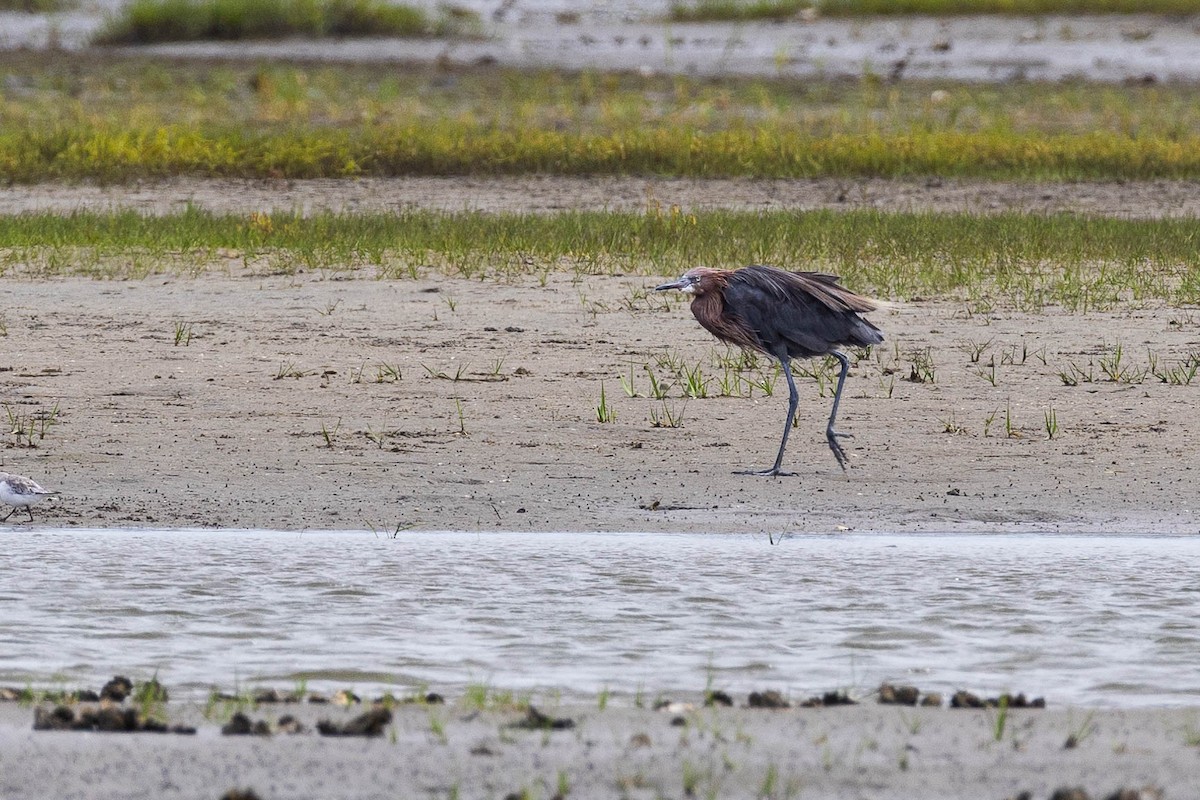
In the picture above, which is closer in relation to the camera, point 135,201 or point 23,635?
point 23,635

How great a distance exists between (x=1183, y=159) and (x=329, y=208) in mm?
7190

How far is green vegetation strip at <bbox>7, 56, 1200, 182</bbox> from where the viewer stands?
16328mm

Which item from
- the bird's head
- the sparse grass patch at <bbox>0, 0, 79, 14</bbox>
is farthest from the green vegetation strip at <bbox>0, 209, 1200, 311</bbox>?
the sparse grass patch at <bbox>0, 0, 79, 14</bbox>

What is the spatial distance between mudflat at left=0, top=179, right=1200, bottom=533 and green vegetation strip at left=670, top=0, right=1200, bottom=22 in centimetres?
2033

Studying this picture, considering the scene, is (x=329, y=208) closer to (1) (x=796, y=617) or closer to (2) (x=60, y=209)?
(2) (x=60, y=209)

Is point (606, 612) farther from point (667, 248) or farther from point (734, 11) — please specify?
point (734, 11)

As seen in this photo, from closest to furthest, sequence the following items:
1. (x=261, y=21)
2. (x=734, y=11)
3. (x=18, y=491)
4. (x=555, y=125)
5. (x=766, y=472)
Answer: (x=18, y=491) < (x=766, y=472) < (x=555, y=125) < (x=261, y=21) < (x=734, y=11)

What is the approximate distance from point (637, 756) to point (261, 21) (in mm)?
26343

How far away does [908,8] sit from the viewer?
99.9ft

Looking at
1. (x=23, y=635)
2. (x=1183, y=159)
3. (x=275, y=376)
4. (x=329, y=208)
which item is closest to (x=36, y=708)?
(x=23, y=635)

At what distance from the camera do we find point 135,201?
1490 centimetres

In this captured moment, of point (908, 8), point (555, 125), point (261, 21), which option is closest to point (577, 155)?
point (555, 125)

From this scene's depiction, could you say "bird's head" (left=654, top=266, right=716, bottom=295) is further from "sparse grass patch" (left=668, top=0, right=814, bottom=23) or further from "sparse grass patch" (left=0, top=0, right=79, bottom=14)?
"sparse grass patch" (left=0, top=0, right=79, bottom=14)

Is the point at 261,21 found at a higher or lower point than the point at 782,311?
higher
